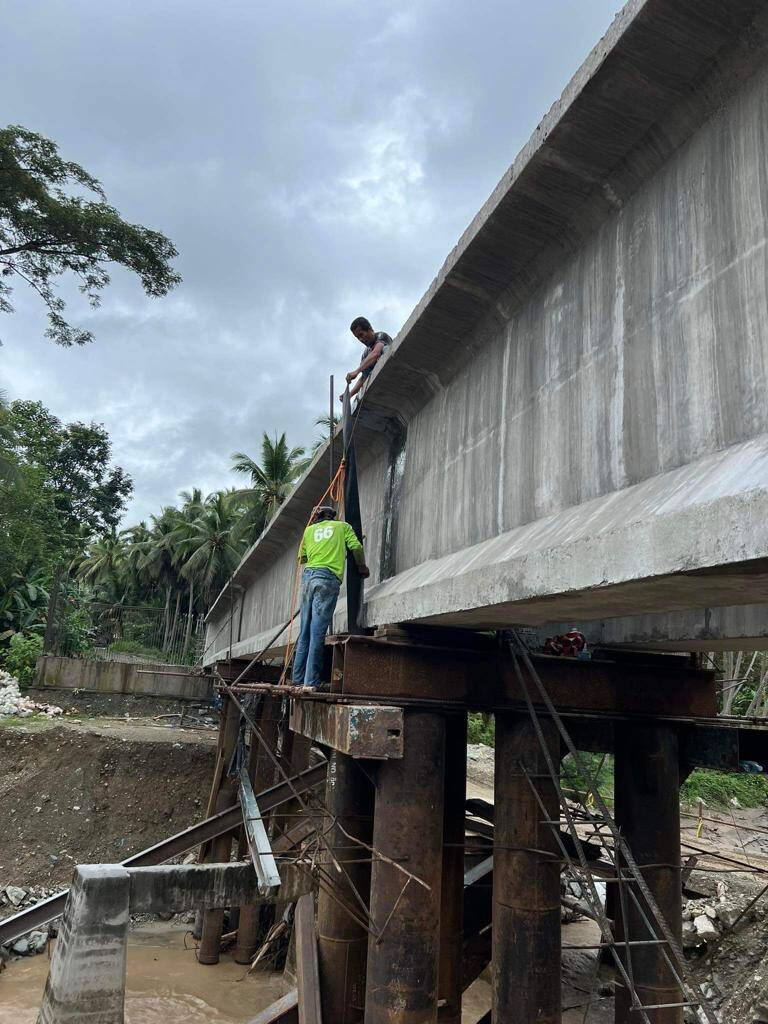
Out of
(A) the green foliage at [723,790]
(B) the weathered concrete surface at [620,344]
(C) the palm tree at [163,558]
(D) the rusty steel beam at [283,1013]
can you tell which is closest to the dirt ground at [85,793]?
(D) the rusty steel beam at [283,1013]

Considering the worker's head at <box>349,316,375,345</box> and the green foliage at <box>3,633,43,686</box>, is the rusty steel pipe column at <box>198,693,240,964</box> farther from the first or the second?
the green foliage at <box>3,633,43,686</box>

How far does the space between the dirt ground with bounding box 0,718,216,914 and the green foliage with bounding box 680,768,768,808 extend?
1331 centimetres

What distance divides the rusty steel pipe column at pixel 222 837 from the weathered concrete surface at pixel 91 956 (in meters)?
6.16

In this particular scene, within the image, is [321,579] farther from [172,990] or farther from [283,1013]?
[172,990]

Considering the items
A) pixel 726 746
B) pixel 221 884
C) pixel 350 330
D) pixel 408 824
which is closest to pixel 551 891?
pixel 408 824

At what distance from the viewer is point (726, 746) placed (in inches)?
225

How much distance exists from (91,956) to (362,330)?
17.3ft

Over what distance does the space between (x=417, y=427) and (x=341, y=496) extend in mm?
932

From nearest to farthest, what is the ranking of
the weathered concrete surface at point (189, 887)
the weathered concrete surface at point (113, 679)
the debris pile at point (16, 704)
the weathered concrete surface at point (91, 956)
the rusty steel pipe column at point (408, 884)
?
the rusty steel pipe column at point (408, 884), the weathered concrete surface at point (91, 956), the weathered concrete surface at point (189, 887), the debris pile at point (16, 704), the weathered concrete surface at point (113, 679)

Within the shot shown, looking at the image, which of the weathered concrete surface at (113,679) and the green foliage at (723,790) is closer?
the green foliage at (723,790)

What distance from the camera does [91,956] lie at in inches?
195

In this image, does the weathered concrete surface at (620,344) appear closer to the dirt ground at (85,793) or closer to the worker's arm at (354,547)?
the worker's arm at (354,547)

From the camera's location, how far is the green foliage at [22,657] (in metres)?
22.5

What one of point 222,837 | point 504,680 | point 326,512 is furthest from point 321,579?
point 222,837
